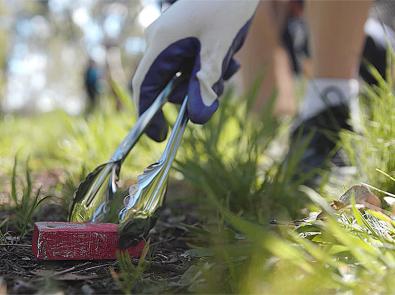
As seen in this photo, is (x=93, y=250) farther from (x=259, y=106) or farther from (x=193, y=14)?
(x=259, y=106)

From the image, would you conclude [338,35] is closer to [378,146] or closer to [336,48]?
[336,48]

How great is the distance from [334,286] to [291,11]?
7.88ft

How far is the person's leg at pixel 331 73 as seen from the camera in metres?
1.71

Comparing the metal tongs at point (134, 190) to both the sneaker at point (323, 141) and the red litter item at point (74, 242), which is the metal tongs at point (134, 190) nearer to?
the red litter item at point (74, 242)

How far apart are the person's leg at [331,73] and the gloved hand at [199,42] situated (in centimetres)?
53

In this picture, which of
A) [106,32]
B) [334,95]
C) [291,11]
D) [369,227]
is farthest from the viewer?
[106,32]

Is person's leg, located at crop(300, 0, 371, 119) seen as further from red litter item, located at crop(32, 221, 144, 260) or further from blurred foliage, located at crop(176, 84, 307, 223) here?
red litter item, located at crop(32, 221, 144, 260)

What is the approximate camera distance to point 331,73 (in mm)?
1789

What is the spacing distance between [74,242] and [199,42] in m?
0.51

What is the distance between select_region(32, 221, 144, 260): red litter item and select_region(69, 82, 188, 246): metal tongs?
2cm

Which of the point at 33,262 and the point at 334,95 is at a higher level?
the point at 334,95

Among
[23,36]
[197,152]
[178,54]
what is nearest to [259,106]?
[197,152]

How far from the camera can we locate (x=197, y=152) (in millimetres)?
1585

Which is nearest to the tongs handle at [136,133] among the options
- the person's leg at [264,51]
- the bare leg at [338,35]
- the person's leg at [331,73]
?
the person's leg at [331,73]
